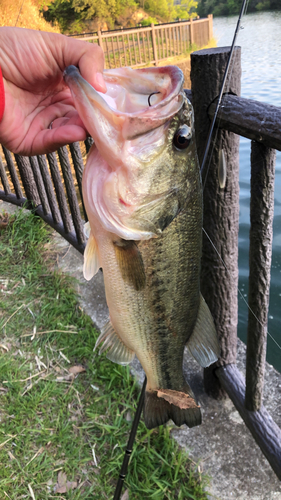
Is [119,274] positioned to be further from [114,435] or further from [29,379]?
[29,379]

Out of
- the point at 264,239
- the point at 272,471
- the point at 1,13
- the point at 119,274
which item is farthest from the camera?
the point at 1,13

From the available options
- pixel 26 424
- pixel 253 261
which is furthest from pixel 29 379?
pixel 253 261

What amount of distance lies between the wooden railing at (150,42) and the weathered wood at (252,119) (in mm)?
16628

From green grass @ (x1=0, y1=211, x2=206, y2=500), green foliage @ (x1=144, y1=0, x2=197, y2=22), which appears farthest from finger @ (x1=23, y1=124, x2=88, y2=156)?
green foliage @ (x1=144, y1=0, x2=197, y2=22)

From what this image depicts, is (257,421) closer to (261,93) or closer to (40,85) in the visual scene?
(40,85)

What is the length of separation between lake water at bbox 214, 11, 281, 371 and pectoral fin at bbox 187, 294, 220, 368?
1.52m

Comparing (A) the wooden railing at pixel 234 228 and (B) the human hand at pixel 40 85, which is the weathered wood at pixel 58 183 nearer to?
(A) the wooden railing at pixel 234 228

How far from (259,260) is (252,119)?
2.23 feet

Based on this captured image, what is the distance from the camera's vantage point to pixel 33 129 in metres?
1.61

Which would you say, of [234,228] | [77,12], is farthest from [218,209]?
[77,12]

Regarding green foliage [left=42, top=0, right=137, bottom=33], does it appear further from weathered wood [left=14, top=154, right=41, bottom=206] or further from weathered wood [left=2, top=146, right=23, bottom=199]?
weathered wood [left=14, top=154, right=41, bottom=206]

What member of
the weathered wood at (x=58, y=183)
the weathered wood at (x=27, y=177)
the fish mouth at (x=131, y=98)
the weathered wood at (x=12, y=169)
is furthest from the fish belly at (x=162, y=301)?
the weathered wood at (x=12, y=169)

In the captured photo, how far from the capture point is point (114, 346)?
1.59m

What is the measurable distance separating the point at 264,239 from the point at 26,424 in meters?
2.00
